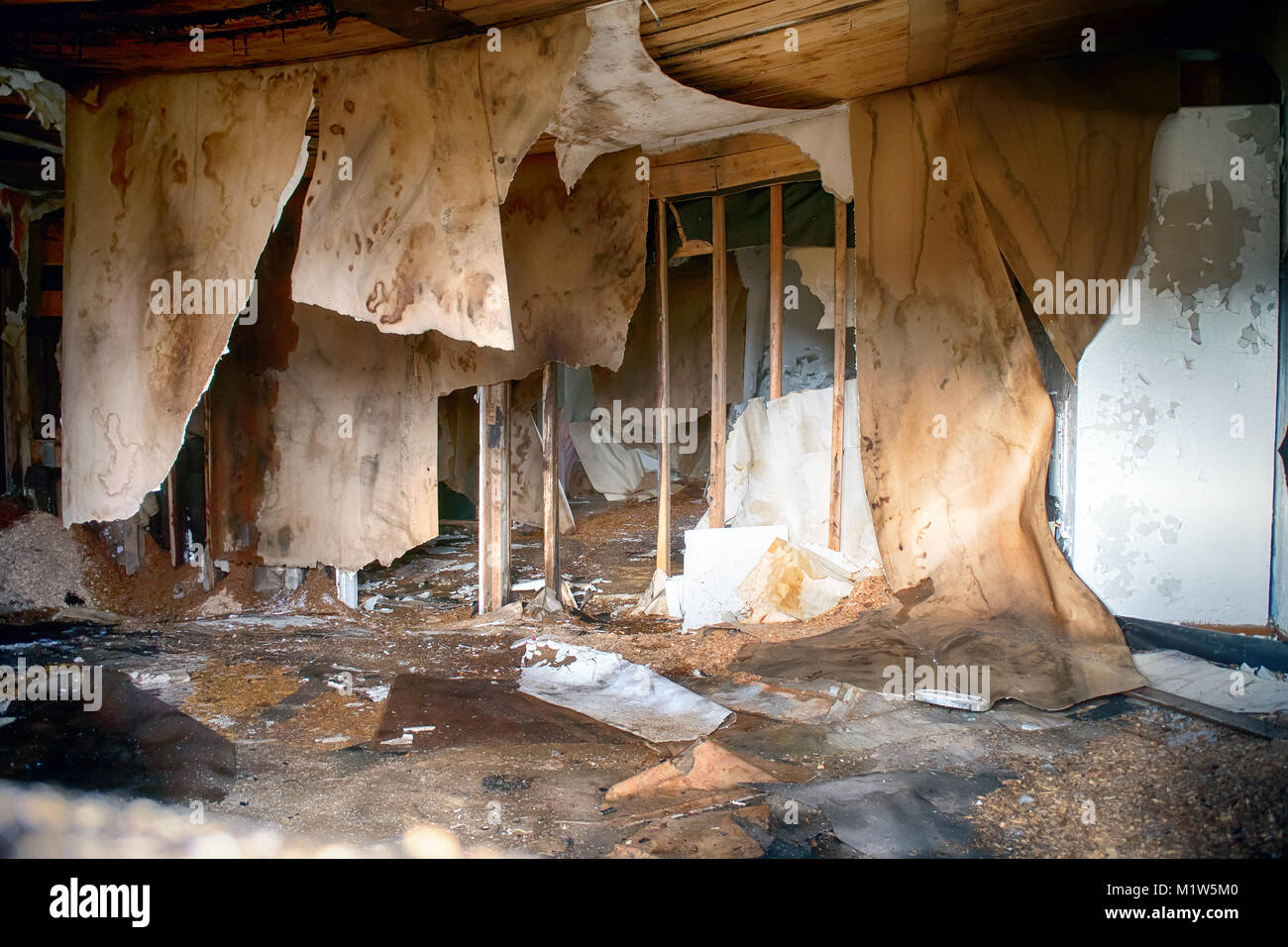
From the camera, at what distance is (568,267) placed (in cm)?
510

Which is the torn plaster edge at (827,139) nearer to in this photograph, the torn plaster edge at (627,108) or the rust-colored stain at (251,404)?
the torn plaster edge at (627,108)

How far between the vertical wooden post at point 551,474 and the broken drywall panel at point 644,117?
1.23 m

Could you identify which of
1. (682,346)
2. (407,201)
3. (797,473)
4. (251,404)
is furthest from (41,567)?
(682,346)

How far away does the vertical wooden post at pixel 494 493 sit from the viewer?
5.26 metres

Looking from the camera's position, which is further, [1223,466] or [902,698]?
[1223,466]

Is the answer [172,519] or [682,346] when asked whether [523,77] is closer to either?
[172,519]

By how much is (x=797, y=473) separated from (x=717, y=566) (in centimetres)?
80

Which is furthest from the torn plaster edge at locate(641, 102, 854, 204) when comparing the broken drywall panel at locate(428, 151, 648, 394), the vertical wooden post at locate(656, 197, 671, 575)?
the vertical wooden post at locate(656, 197, 671, 575)

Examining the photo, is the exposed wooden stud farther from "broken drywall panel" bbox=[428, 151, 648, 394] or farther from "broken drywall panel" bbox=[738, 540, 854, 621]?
"broken drywall panel" bbox=[738, 540, 854, 621]

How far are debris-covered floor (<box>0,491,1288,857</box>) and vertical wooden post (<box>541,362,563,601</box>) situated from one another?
89cm
